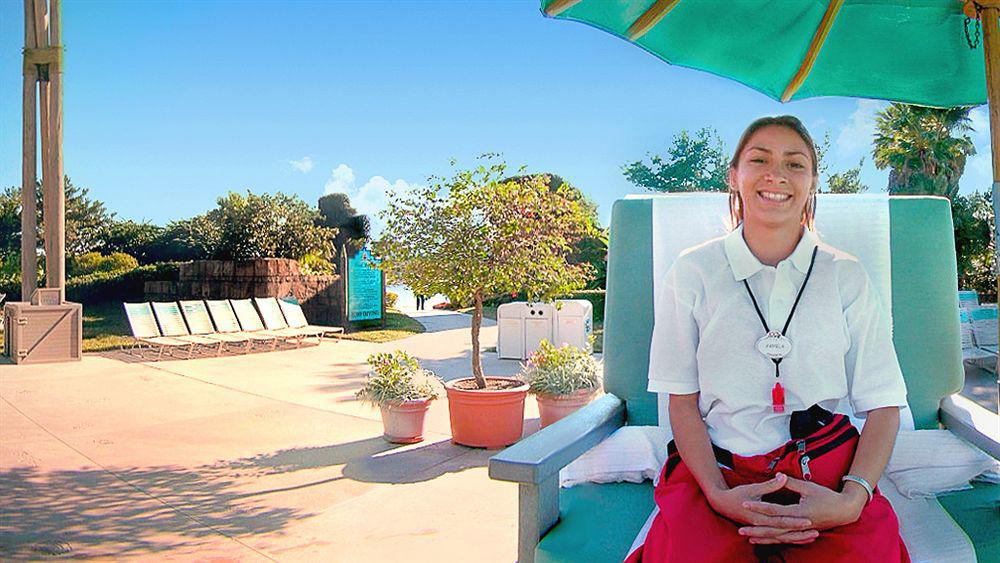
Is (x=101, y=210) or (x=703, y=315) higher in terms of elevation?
(x=101, y=210)

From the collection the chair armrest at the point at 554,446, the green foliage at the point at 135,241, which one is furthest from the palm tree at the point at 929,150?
the green foliage at the point at 135,241

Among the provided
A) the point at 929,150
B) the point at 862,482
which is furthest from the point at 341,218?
the point at 862,482

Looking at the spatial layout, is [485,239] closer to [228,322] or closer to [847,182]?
[228,322]

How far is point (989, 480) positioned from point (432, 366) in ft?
22.9

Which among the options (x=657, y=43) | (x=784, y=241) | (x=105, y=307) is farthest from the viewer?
(x=105, y=307)

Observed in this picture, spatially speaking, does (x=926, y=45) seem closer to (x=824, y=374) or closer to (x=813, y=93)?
(x=813, y=93)

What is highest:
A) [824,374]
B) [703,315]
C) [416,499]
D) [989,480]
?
[703,315]

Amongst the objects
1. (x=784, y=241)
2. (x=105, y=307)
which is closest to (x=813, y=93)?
(x=784, y=241)

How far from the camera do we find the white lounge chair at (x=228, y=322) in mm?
10117

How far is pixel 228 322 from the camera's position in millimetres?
10445

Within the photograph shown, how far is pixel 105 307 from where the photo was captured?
14844 mm

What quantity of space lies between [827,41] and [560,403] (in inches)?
108

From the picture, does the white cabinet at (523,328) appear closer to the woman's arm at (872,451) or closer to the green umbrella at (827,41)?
the green umbrella at (827,41)

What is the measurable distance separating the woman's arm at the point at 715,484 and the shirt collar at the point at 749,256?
31cm
